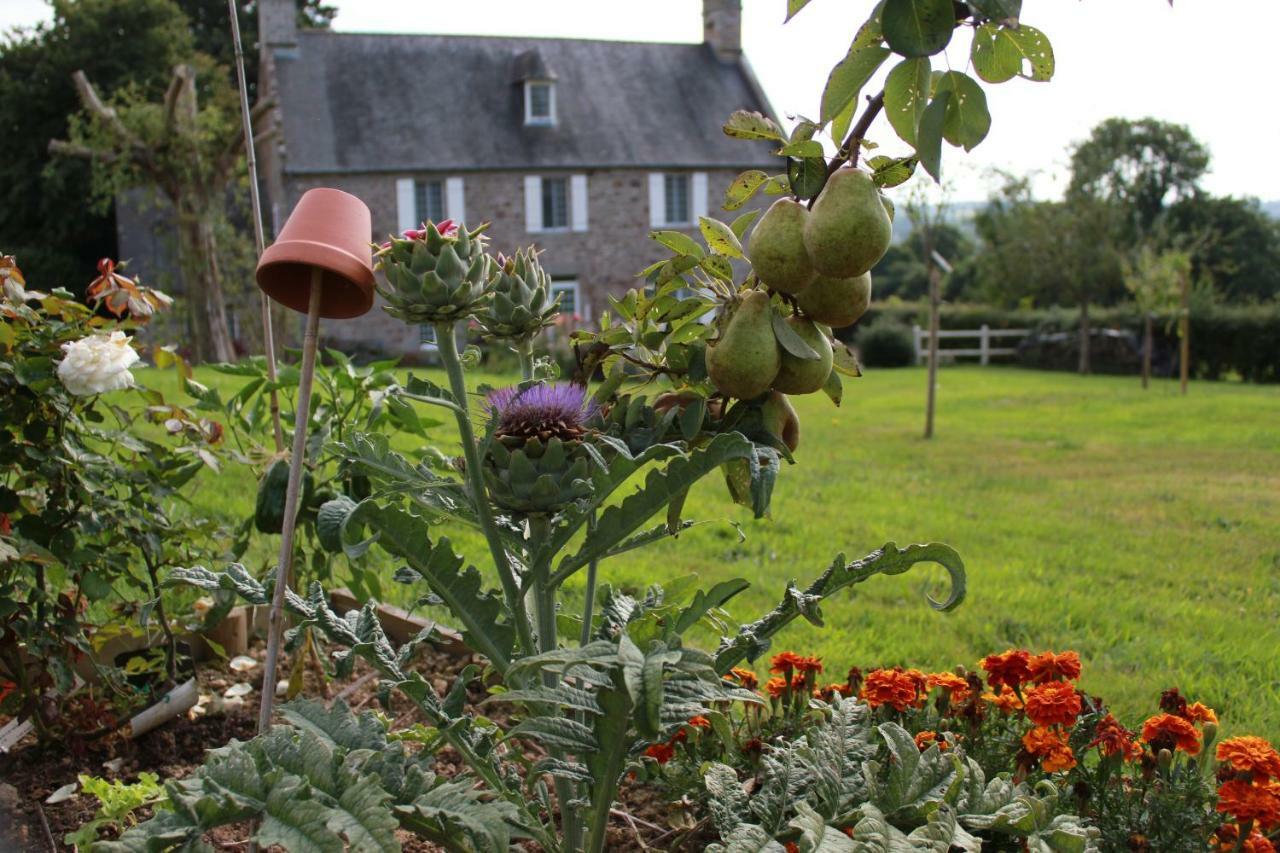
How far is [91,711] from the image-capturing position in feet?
8.24

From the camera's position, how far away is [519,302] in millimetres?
1557

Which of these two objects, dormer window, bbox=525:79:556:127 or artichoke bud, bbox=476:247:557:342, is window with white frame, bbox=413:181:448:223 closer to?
dormer window, bbox=525:79:556:127

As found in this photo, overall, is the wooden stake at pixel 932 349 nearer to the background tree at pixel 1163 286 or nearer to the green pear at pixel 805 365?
the background tree at pixel 1163 286

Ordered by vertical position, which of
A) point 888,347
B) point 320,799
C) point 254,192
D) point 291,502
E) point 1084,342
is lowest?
point 888,347

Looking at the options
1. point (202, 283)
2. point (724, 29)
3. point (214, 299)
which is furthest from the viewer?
point (724, 29)

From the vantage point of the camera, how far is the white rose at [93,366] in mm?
2275

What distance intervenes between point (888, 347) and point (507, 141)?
8.87m

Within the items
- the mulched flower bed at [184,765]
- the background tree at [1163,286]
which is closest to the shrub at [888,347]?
the background tree at [1163,286]

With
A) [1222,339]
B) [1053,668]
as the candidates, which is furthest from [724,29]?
[1053,668]

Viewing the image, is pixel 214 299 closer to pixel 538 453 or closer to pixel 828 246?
pixel 538 453

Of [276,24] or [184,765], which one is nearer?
[184,765]

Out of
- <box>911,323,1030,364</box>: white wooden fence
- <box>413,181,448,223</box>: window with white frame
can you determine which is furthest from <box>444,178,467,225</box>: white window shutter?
<box>911,323,1030,364</box>: white wooden fence

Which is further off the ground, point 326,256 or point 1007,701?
point 326,256

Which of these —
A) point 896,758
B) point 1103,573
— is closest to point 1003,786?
point 896,758
